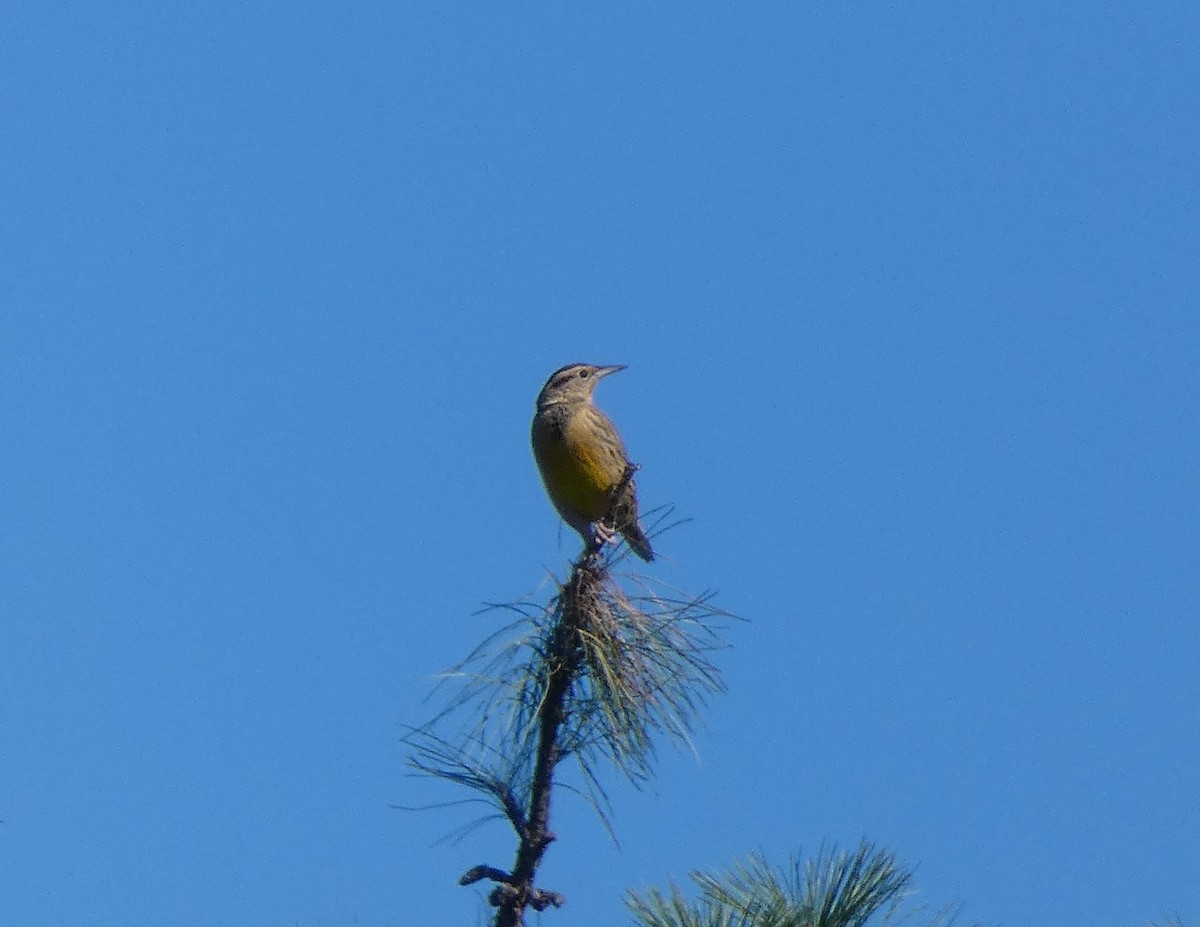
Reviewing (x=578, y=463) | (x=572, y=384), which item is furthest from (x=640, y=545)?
(x=572, y=384)

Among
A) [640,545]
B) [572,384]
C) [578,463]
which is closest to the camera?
[640,545]

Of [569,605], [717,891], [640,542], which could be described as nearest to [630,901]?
[717,891]

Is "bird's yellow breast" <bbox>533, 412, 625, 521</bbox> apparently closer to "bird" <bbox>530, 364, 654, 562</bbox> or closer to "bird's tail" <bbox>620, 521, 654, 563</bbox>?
"bird" <bbox>530, 364, 654, 562</bbox>

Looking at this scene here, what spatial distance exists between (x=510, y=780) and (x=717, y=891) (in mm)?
678

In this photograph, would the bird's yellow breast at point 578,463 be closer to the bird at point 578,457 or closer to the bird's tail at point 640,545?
the bird at point 578,457

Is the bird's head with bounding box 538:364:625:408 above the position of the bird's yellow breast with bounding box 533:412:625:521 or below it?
above

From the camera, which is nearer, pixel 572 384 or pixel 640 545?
pixel 640 545

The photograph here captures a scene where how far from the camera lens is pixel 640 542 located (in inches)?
173

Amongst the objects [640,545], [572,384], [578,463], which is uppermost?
[572,384]

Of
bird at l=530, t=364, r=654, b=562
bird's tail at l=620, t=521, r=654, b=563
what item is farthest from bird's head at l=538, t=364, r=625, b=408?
bird's tail at l=620, t=521, r=654, b=563

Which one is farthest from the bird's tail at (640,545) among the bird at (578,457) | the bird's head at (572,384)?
the bird's head at (572,384)

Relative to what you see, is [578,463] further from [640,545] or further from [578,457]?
[640,545]

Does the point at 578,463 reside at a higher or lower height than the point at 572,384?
lower

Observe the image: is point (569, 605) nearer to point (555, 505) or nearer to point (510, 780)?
point (510, 780)
